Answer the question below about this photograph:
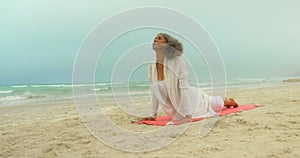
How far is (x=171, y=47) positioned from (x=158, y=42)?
210 mm

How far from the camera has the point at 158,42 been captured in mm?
4449

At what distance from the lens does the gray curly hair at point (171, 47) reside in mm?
4422

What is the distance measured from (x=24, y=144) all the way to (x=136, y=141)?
1323 millimetres

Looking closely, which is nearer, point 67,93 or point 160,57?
point 160,57

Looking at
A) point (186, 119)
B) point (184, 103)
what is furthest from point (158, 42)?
point (186, 119)

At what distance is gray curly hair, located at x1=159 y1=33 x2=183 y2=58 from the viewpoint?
14.5 feet

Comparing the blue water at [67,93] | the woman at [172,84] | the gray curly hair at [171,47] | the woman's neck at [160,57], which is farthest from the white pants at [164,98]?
the blue water at [67,93]

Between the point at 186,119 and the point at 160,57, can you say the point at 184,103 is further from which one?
the point at 160,57

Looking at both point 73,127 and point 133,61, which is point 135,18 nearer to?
point 133,61

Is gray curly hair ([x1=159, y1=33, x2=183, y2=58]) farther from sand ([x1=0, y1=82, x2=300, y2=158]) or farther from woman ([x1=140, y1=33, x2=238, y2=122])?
sand ([x1=0, y1=82, x2=300, y2=158])

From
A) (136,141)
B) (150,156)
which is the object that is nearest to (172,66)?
(136,141)

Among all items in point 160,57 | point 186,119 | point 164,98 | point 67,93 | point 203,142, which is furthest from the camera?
point 67,93

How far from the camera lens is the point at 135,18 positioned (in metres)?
3.99

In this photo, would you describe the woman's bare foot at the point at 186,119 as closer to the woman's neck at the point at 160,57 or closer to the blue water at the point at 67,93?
the woman's neck at the point at 160,57
